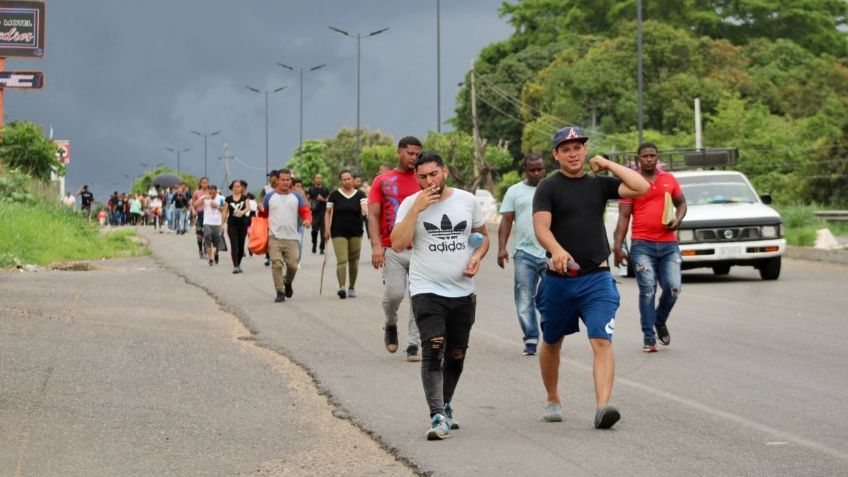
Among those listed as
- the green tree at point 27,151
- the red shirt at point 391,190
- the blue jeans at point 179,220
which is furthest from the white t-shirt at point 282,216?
the blue jeans at point 179,220

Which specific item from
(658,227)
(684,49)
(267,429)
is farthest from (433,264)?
(684,49)

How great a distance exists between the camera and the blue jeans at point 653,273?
42.4ft

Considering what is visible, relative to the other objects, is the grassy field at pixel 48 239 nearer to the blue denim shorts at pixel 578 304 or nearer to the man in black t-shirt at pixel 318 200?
the man in black t-shirt at pixel 318 200

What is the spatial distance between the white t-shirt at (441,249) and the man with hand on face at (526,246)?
366 centimetres

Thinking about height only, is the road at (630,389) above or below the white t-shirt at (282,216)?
below

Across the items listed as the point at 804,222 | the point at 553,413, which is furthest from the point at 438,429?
the point at 804,222

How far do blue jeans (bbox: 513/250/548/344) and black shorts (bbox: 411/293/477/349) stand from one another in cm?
384

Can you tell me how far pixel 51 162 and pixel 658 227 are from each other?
3463 cm

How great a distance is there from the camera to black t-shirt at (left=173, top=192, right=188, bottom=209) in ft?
157

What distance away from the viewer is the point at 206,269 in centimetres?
2770

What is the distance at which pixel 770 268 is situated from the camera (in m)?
22.8

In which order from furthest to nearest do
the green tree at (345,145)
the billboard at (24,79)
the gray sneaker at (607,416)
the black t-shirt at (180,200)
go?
the green tree at (345,145), the black t-shirt at (180,200), the billboard at (24,79), the gray sneaker at (607,416)

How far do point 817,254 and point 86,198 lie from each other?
121ft

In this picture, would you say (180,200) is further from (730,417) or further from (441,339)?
(441,339)
